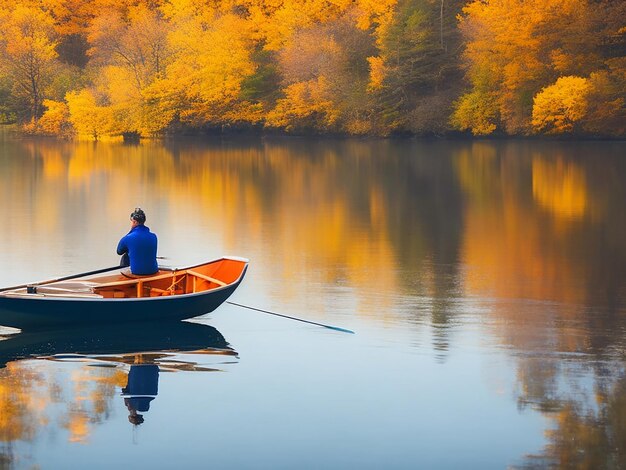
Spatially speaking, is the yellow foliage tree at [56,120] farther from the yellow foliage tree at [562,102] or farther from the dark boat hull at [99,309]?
the dark boat hull at [99,309]

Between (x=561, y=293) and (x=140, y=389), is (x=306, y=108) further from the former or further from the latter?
(x=140, y=389)

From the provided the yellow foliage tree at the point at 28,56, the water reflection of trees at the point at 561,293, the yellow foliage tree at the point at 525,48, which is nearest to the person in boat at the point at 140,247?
the water reflection of trees at the point at 561,293

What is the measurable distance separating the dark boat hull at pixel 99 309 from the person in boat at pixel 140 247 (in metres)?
0.73

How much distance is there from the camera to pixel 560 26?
2601 inches

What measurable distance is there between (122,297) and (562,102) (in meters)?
51.7

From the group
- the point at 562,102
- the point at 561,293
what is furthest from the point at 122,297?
the point at 562,102

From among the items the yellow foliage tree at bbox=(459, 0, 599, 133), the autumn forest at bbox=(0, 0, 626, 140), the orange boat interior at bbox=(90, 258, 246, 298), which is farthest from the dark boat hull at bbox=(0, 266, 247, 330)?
the yellow foliage tree at bbox=(459, 0, 599, 133)

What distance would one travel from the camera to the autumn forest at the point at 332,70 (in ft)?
217

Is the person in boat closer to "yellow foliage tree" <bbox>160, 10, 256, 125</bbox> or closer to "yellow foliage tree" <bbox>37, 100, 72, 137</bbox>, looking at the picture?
"yellow foliage tree" <bbox>160, 10, 256, 125</bbox>

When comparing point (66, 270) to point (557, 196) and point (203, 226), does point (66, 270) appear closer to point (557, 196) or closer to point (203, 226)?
point (203, 226)

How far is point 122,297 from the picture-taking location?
47.5 ft

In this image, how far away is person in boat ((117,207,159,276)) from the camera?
14.6 meters

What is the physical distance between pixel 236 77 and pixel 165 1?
2005 cm

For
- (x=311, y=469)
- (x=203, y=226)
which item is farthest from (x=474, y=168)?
(x=311, y=469)
